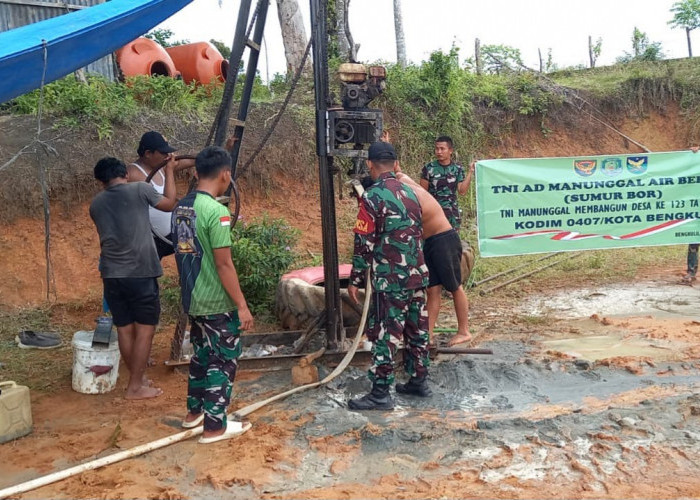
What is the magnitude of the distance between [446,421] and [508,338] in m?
2.03

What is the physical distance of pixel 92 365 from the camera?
4.75 m

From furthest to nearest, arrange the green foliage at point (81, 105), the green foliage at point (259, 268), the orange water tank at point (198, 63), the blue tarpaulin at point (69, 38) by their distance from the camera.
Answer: the orange water tank at point (198, 63), the green foliage at point (81, 105), the green foliage at point (259, 268), the blue tarpaulin at point (69, 38)

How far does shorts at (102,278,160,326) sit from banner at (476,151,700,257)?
4111mm

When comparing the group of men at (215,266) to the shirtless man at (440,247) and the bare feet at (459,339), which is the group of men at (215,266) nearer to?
the shirtless man at (440,247)

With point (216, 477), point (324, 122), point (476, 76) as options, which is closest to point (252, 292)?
point (324, 122)

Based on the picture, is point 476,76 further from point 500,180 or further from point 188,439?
point 188,439

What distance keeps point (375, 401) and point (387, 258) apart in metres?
0.95

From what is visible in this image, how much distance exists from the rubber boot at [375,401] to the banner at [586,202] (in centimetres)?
356

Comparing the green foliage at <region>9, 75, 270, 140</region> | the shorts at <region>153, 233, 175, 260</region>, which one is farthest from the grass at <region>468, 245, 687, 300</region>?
the green foliage at <region>9, 75, 270, 140</region>

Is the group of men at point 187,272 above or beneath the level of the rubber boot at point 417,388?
above

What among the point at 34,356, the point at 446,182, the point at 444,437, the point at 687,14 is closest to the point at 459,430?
the point at 444,437

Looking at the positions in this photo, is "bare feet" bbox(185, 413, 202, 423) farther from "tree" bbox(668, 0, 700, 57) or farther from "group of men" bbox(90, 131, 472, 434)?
"tree" bbox(668, 0, 700, 57)

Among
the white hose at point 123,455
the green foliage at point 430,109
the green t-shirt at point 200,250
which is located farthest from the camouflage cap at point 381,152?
the green foliage at point 430,109

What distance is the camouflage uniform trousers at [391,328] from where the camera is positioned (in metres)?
4.24
